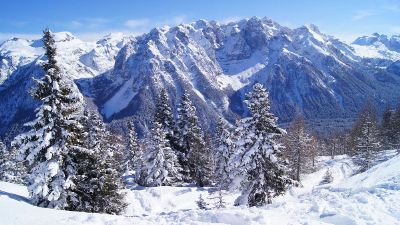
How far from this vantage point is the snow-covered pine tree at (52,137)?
25719mm

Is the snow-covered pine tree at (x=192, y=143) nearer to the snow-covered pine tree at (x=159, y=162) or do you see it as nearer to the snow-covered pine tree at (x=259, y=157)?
the snow-covered pine tree at (x=159, y=162)

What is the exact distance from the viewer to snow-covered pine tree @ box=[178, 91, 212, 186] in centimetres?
5734

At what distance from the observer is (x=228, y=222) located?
57.6 ft

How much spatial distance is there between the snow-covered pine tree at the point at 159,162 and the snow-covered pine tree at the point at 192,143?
3.33 m

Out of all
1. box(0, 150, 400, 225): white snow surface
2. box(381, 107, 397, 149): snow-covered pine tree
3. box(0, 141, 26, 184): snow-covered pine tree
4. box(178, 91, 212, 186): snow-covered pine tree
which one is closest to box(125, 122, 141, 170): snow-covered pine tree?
box(178, 91, 212, 186): snow-covered pine tree

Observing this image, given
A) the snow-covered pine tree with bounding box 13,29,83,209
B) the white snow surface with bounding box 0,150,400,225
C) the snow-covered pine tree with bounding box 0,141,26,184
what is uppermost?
the snow-covered pine tree with bounding box 13,29,83,209

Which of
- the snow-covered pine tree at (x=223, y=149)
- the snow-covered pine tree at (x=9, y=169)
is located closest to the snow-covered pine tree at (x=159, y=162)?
the snow-covered pine tree at (x=223, y=149)

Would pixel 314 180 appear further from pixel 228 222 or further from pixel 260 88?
pixel 228 222

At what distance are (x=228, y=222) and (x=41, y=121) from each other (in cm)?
1561

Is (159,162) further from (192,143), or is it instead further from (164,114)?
(164,114)

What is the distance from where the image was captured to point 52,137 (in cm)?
2652

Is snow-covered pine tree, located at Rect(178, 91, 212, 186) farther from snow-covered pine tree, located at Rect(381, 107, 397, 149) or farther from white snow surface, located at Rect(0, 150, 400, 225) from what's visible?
snow-covered pine tree, located at Rect(381, 107, 397, 149)

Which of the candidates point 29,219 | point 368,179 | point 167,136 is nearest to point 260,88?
point 368,179

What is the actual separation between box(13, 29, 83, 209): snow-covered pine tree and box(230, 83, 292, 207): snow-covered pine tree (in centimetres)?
1385
